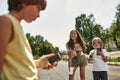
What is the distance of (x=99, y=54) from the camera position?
8844 millimetres

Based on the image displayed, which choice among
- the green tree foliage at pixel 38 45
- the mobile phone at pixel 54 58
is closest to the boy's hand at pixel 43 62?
the mobile phone at pixel 54 58

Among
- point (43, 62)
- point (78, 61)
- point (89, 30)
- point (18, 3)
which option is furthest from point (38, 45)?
point (18, 3)

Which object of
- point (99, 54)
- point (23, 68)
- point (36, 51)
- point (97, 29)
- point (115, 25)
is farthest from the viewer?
point (36, 51)

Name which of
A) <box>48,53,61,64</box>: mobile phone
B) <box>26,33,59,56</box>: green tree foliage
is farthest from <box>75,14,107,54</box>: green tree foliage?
<box>48,53,61,64</box>: mobile phone

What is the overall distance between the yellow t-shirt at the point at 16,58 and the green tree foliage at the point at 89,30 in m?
95.7

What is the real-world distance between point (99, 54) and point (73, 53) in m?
0.87

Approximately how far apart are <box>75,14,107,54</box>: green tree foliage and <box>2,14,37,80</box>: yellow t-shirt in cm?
9574

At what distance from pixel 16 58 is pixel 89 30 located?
9664cm

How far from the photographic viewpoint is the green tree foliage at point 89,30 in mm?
98812

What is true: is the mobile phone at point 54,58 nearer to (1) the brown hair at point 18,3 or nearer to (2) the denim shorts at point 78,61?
(1) the brown hair at point 18,3

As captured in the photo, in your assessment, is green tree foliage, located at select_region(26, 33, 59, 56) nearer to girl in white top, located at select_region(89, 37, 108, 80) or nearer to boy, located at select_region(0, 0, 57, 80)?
girl in white top, located at select_region(89, 37, 108, 80)

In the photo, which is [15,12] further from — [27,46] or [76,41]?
[76,41]

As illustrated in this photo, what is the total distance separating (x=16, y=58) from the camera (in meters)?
2.56

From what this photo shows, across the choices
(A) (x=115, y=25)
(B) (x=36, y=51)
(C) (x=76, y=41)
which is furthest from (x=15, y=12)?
(B) (x=36, y=51)
